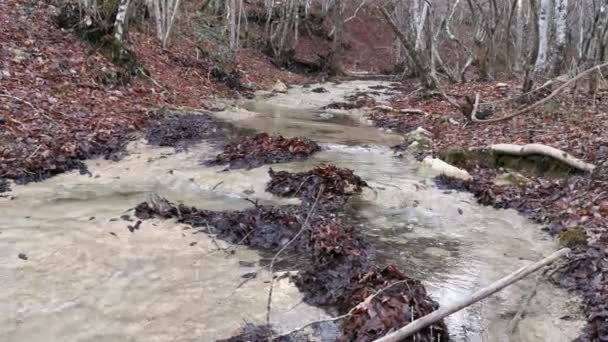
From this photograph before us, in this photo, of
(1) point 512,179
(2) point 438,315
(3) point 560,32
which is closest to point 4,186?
(2) point 438,315

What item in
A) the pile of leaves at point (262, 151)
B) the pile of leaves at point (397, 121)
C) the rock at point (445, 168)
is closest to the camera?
the rock at point (445, 168)

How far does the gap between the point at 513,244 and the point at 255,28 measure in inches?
1057

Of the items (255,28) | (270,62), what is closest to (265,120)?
(270,62)

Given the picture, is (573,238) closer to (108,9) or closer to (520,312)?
(520,312)

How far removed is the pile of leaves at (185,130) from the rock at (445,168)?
12.9 feet

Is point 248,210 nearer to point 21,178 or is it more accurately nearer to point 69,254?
point 69,254

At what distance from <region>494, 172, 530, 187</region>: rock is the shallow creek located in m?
0.74

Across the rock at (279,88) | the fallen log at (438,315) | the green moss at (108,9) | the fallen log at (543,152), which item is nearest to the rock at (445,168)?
the fallen log at (543,152)

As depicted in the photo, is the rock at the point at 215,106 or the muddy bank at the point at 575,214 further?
the rock at the point at 215,106

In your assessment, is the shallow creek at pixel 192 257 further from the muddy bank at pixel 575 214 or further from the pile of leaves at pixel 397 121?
the pile of leaves at pixel 397 121

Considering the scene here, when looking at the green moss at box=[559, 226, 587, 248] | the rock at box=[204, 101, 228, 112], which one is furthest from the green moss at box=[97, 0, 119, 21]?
the green moss at box=[559, 226, 587, 248]

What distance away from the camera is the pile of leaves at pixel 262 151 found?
8.72 metres

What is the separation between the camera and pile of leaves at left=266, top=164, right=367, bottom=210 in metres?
7.24

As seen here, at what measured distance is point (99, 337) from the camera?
385cm
